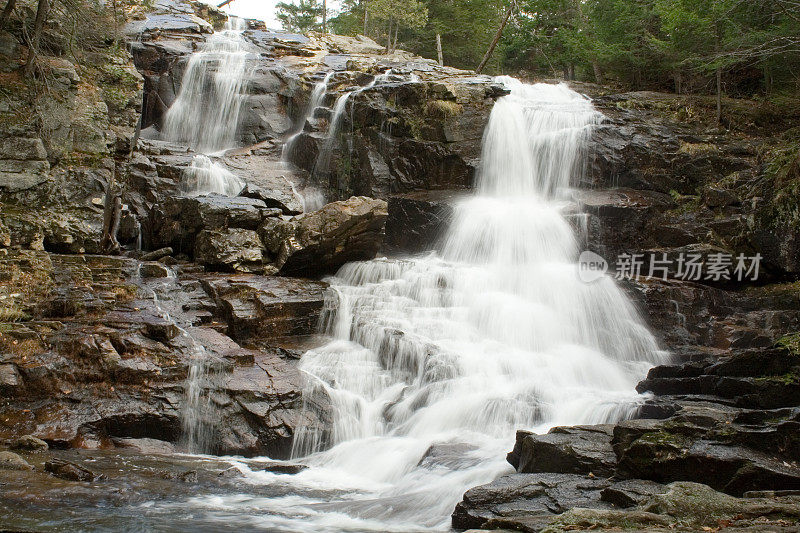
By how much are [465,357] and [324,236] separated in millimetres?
4054

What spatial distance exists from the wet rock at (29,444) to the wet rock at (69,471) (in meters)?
1.04

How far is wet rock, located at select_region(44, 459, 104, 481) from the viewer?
17.7 feet

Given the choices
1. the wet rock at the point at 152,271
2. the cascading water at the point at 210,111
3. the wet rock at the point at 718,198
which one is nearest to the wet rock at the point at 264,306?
the wet rock at the point at 152,271

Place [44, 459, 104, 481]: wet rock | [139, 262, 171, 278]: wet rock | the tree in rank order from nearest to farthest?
[44, 459, 104, 481]: wet rock → [139, 262, 171, 278]: wet rock → the tree

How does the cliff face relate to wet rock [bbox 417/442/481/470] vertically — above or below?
above

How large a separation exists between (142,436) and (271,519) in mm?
3246

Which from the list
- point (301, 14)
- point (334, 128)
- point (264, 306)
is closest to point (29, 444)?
point (264, 306)

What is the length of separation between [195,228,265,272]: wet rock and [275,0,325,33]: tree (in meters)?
26.9

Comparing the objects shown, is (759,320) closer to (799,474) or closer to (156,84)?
(799,474)

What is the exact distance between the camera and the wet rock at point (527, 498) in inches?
178

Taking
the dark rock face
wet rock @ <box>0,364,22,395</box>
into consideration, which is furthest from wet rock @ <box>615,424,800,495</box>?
wet rock @ <box>0,364,22,395</box>

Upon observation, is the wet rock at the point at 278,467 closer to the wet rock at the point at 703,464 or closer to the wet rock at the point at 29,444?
the wet rock at the point at 29,444

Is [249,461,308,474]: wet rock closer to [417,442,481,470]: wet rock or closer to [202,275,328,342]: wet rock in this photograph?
[417,442,481,470]: wet rock

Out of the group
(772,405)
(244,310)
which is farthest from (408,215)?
(772,405)
